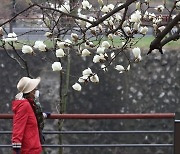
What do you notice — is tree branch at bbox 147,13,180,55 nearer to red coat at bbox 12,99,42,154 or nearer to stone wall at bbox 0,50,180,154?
red coat at bbox 12,99,42,154

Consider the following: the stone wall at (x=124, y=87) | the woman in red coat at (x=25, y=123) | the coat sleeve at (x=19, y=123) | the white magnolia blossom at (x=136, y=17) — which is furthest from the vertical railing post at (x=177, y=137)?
the stone wall at (x=124, y=87)

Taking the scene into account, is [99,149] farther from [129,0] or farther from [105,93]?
[129,0]

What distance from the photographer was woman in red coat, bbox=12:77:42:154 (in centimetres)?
564

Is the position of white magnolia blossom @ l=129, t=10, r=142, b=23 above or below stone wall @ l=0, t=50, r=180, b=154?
above

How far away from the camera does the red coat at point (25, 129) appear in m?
5.64

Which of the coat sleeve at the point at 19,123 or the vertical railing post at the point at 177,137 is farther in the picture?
the vertical railing post at the point at 177,137

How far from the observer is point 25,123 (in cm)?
568

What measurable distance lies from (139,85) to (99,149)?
146 centimetres

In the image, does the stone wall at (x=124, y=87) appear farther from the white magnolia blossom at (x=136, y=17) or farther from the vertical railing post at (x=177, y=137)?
the white magnolia blossom at (x=136, y=17)

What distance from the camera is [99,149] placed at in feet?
39.8

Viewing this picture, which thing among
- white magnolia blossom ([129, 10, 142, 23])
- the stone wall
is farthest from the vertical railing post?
the stone wall

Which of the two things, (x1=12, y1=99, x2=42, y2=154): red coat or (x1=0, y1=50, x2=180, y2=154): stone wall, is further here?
(x1=0, y1=50, x2=180, y2=154): stone wall

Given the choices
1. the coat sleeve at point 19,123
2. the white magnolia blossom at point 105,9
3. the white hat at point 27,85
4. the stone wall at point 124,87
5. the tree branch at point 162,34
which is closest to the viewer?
the tree branch at point 162,34

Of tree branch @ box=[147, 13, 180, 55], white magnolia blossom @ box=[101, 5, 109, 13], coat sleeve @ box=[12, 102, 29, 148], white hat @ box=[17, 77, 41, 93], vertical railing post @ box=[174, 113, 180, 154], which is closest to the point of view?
tree branch @ box=[147, 13, 180, 55]
